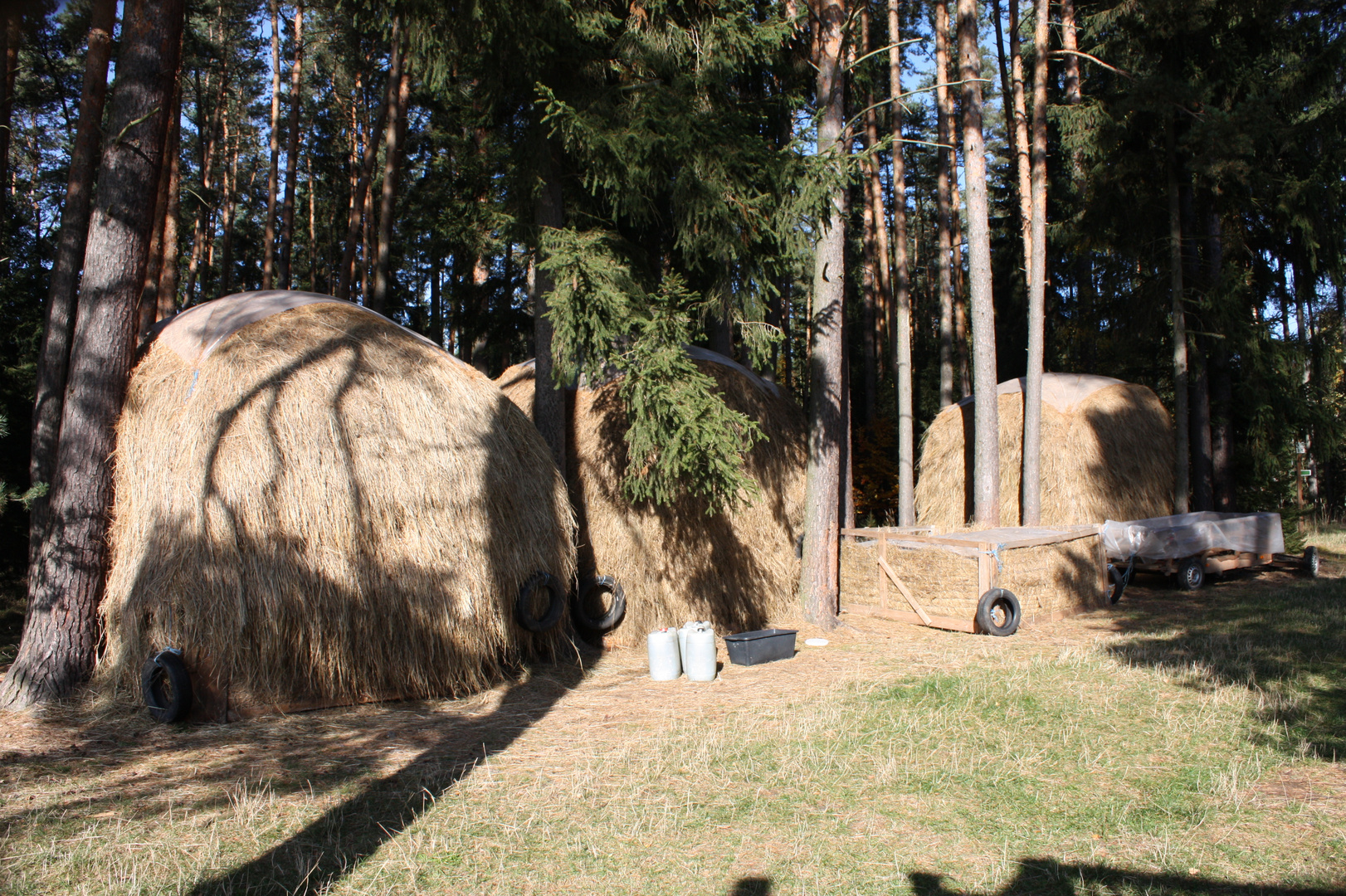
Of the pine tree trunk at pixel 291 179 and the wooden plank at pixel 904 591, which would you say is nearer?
the wooden plank at pixel 904 591

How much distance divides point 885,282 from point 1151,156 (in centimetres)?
1020

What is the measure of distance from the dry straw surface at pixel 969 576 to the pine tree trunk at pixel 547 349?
14.4ft

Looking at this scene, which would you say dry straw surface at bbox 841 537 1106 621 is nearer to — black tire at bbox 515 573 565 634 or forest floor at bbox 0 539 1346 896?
forest floor at bbox 0 539 1346 896

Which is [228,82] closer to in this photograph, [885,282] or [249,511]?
[885,282]

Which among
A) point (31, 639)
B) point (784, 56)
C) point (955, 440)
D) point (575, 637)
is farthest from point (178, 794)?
point (955, 440)

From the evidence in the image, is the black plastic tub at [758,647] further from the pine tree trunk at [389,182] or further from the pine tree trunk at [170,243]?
the pine tree trunk at [170,243]

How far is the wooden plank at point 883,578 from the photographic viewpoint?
11.4 meters

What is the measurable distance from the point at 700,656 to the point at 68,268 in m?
7.29

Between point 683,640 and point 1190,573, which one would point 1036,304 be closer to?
point 1190,573

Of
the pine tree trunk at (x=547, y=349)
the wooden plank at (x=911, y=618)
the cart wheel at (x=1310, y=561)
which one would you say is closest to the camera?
the pine tree trunk at (x=547, y=349)

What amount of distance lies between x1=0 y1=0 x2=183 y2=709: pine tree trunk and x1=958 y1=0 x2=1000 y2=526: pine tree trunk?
34.0 ft

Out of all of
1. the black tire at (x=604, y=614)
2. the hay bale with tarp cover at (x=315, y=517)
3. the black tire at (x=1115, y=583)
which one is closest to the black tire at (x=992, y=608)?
the black tire at (x=1115, y=583)

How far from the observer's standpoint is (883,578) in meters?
11.5

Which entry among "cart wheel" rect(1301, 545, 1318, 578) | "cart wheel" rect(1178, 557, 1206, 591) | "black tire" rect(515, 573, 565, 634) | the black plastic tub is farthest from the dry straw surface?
"black tire" rect(515, 573, 565, 634)
